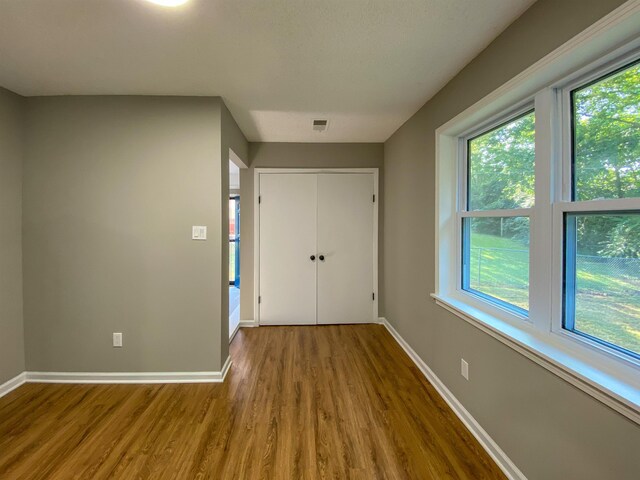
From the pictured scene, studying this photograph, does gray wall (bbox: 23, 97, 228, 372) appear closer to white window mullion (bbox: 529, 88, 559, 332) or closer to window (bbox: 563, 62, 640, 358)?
white window mullion (bbox: 529, 88, 559, 332)

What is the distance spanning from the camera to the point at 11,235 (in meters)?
2.28

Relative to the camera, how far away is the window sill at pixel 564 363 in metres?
0.99

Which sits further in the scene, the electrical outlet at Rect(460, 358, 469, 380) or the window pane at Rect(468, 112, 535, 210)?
the electrical outlet at Rect(460, 358, 469, 380)

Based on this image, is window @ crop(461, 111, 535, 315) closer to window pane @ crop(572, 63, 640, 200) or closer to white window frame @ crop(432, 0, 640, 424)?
white window frame @ crop(432, 0, 640, 424)

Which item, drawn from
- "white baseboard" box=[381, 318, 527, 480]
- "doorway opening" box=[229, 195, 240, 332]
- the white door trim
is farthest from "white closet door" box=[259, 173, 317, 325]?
"doorway opening" box=[229, 195, 240, 332]

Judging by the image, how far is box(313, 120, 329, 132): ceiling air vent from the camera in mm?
2932

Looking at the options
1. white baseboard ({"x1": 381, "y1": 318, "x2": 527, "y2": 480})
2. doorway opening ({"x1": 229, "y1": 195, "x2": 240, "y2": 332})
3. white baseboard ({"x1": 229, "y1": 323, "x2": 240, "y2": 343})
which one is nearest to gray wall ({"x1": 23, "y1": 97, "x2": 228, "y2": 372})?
white baseboard ({"x1": 229, "y1": 323, "x2": 240, "y2": 343})

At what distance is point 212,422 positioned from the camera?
75.1 inches

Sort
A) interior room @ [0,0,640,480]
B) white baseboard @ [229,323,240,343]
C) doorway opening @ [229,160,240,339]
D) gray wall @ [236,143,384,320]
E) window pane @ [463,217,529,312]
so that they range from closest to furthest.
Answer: interior room @ [0,0,640,480] → window pane @ [463,217,529,312] → white baseboard @ [229,323,240,343] → gray wall @ [236,143,384,320] → doorway opening @ [229,160,240,339]

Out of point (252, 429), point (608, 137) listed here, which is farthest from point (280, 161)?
point (608, 137)

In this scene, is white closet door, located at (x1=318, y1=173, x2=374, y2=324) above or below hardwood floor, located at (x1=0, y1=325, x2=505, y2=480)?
above

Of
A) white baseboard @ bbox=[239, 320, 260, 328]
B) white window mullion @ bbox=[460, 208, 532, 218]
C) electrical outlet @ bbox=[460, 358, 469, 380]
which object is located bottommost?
white baseboard @ bbox=[239, 320, 260, 328]

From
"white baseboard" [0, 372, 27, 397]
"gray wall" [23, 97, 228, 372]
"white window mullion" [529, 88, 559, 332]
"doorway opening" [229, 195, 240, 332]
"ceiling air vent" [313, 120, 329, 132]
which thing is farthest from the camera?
"doorway opening" [229, 195, 240, 332]

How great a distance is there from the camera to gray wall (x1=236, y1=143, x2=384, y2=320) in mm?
3654
